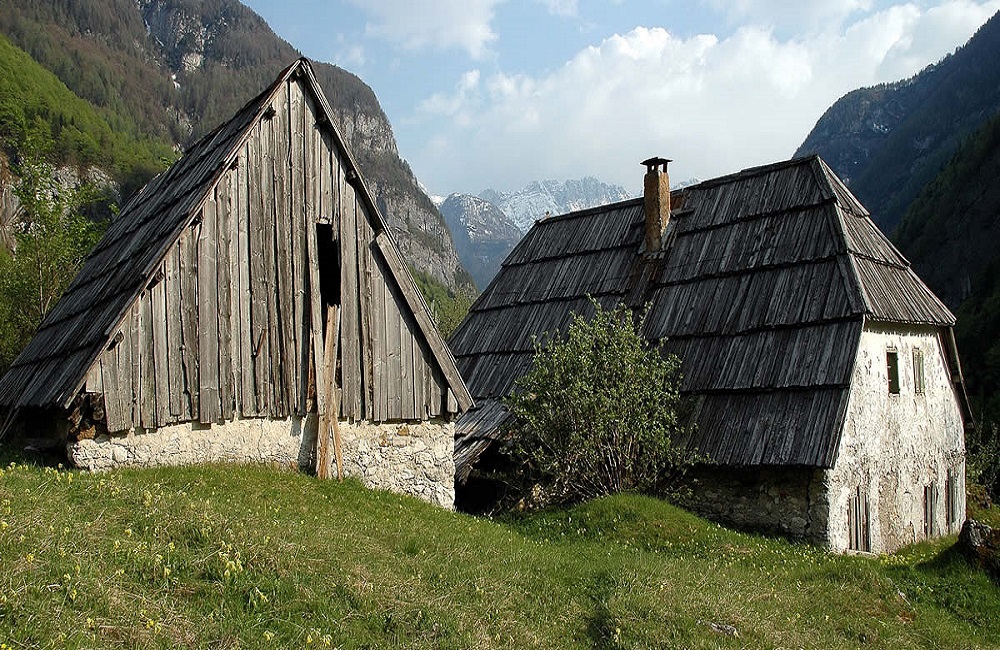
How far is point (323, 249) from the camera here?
14.0 metres

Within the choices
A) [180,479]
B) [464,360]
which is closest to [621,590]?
[180,479]

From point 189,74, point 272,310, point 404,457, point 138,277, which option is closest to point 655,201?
point 404,457

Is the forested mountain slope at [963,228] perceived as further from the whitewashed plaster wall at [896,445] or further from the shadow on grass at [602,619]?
the shadow on grass at [602,619]

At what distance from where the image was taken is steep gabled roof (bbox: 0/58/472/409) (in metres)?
11.7

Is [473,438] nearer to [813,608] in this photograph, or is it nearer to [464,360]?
[464,360]

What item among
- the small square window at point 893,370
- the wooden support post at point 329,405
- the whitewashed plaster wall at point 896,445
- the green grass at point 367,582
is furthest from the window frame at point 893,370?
the wooden support post at point 329,405

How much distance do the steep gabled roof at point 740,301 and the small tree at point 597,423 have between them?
43.2 inches

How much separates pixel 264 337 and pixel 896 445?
1299 centimetres

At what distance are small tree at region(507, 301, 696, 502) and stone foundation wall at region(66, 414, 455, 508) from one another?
223cm

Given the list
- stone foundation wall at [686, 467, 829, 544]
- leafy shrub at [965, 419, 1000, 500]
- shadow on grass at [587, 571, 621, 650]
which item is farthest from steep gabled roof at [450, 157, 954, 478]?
shadow on grass at [587, 571, 621, 650]

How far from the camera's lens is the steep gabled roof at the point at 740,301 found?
16062 millimetres

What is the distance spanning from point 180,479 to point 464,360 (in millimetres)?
12377

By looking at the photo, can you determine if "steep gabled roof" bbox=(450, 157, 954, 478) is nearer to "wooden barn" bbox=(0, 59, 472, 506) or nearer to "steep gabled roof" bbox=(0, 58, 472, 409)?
"wooden barn" bbox=(0, 59, 472, 506)

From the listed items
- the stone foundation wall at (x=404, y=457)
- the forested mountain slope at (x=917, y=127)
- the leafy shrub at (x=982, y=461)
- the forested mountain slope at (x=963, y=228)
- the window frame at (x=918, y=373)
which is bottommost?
the leafy shrub at (x=982, y=461)
